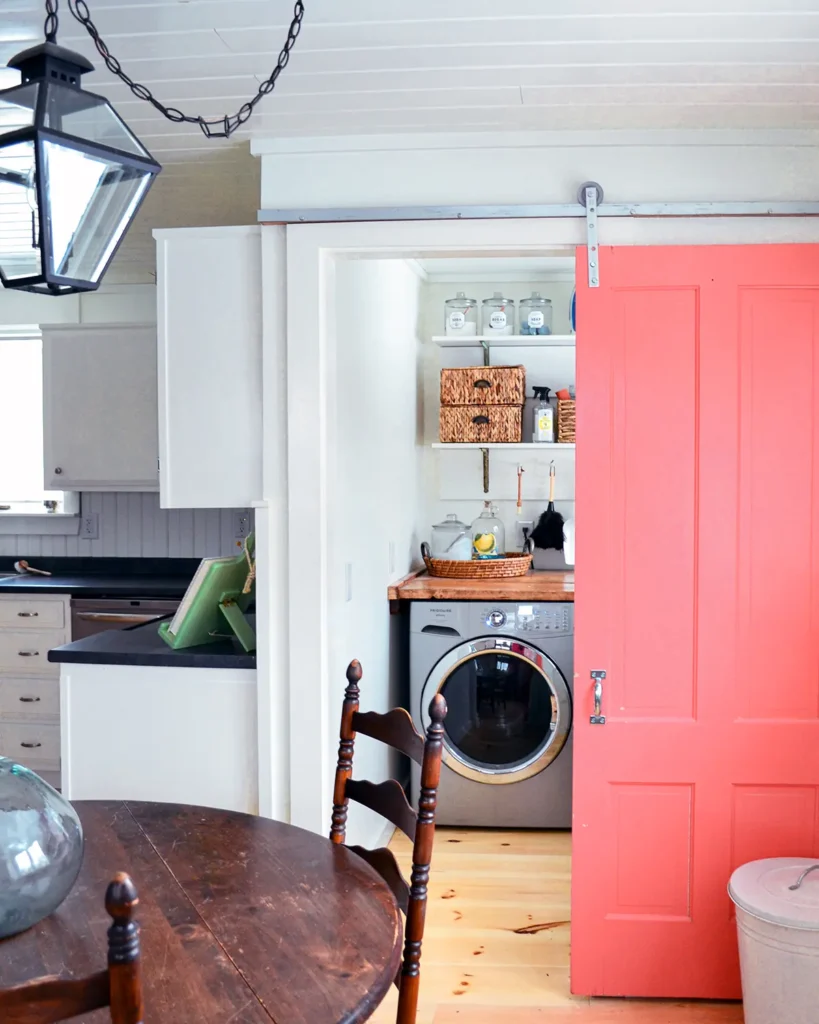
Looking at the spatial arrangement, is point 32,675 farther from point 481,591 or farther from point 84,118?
point 84,118

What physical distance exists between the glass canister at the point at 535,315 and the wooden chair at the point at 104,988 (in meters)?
3.97

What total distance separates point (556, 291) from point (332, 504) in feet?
7.85

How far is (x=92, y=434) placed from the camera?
4.68m

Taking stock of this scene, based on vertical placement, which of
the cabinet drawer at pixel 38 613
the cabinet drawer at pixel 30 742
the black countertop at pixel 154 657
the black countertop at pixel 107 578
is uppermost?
the black countertop at pixel 107 578

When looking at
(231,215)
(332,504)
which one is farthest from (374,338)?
(332,504)

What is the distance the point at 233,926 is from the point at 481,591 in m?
2.51

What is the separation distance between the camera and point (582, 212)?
8.77ft

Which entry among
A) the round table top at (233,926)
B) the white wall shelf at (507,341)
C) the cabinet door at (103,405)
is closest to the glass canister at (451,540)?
the white wall shelf at (507,341)

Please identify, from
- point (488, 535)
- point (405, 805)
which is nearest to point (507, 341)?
point (488, 535)

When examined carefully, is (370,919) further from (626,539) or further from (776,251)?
(776,251)

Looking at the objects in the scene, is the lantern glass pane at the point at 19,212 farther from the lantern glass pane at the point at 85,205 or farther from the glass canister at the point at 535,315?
the glass canister at the point at 535,315

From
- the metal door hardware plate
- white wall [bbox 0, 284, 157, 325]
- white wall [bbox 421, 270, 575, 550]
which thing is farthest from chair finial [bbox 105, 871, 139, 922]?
white wall [bbox 0, 284, 157, 325]

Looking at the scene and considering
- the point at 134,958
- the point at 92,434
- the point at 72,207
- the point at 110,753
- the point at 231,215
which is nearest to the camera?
the point at 134,958

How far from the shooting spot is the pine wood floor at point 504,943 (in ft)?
8.63
